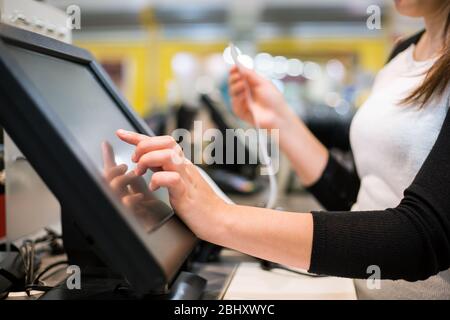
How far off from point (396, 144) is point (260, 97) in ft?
A: 1.44

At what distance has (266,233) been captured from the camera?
22.1 inches

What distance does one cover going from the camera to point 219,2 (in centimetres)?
740

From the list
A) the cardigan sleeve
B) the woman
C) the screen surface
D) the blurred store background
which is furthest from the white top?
the blurred store background

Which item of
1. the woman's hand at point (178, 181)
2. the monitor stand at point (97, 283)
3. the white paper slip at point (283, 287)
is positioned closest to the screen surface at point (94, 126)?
the woman's hand at point (178, 181)

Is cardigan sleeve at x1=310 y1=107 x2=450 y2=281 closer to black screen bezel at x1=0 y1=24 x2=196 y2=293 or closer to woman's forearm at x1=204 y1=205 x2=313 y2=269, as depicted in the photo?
woman's forearm at x1=204 y1=205 x2=313 y2=269

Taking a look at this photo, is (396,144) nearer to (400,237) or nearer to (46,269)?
(400,237)

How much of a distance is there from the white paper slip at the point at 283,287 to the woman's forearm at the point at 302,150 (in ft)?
0.90

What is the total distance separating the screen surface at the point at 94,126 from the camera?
1.56 ft

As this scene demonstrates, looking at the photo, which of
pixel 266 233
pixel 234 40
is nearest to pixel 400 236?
pixel 266 233

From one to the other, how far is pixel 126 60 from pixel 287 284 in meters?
10.1

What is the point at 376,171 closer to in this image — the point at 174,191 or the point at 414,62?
the point at 414,62

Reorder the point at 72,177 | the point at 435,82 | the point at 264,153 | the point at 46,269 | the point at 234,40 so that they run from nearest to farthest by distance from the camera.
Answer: the point at 72,177, the point at 435,82, the point at 46,269, the point at 264,153, the point at 234,40

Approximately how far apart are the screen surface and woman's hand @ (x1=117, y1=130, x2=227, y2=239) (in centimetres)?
2

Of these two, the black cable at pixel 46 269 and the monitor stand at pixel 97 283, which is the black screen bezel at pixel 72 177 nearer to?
the monitor stand at pixel 97 283
